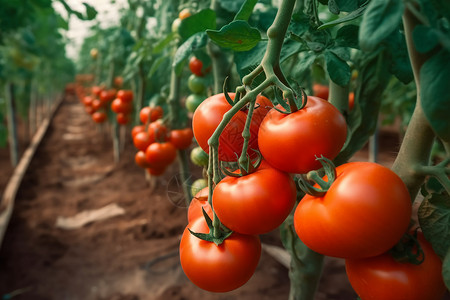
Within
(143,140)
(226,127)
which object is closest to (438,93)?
(226,127)

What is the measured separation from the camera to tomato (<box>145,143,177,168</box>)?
161cm

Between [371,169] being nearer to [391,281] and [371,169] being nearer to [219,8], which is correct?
[391,281]

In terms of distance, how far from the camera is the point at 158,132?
1669 millimetres

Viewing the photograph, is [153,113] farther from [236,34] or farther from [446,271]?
[446,271]

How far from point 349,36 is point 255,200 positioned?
1.39 ft

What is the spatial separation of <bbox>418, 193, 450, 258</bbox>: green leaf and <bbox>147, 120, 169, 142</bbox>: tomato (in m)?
1.32

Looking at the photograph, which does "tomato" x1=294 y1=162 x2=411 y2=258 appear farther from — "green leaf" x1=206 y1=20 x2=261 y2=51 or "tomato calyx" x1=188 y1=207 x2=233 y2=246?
"green leaf" x1=206 y1=20 x2=261 y2=51

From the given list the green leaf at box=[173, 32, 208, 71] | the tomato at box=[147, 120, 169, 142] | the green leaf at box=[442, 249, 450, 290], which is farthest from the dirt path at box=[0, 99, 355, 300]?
the green leaf at box=[442, 249, 450, 290]

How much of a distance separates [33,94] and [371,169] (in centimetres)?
773

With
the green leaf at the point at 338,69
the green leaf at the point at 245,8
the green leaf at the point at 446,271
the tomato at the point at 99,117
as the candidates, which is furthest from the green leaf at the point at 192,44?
the tomato at the point at 99,117

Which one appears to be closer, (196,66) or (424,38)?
(424,38)

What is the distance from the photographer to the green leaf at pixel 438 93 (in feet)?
1.19

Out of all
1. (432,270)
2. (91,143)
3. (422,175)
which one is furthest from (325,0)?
(91,143)

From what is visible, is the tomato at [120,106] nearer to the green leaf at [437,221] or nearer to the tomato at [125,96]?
the tomato at [125,96]
